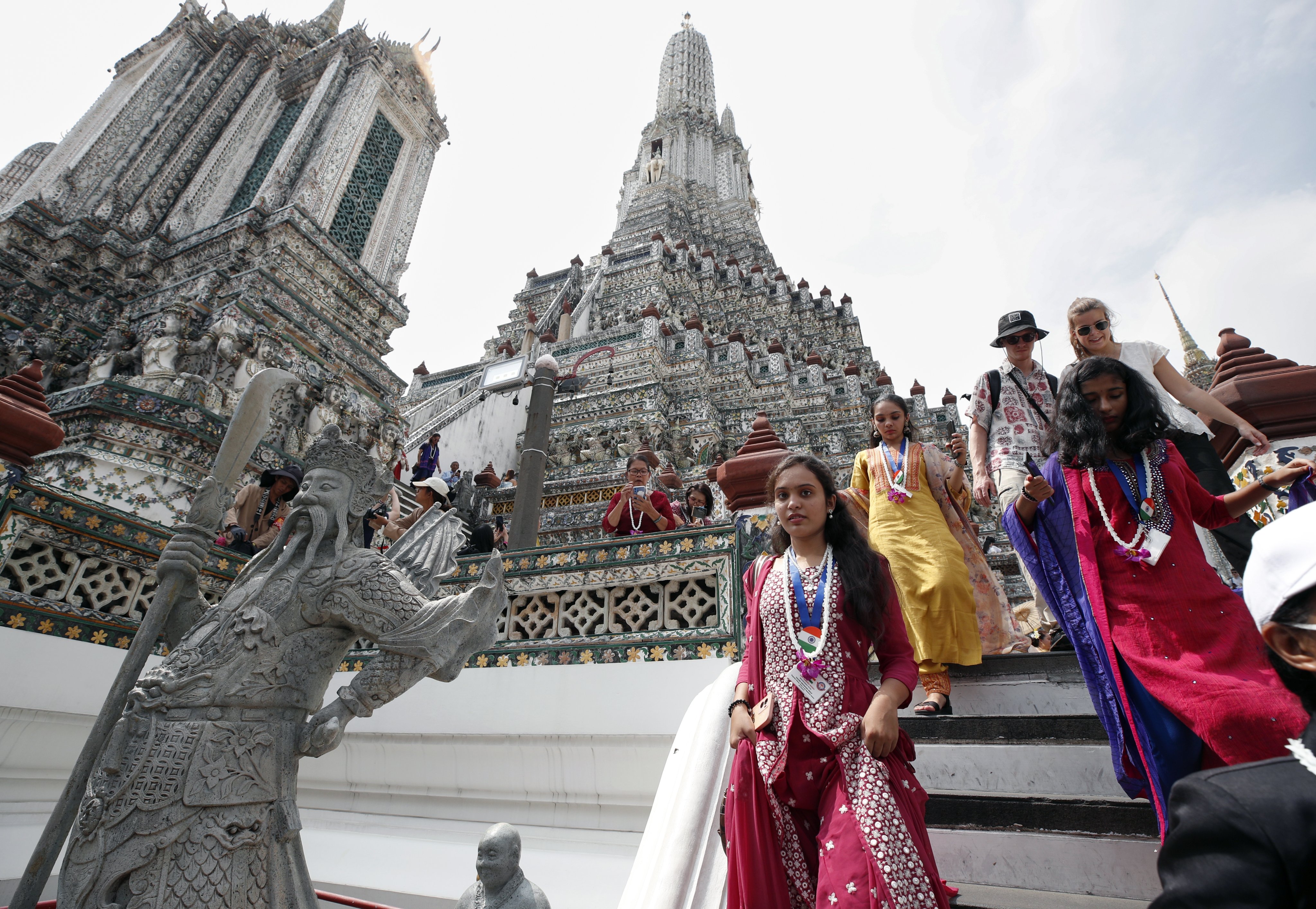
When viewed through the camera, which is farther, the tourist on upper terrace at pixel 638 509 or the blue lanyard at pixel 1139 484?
the tourist on upper terrace at pixel 638 509

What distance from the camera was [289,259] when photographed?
9.45m

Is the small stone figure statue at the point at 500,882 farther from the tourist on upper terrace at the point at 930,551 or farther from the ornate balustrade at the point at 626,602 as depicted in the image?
the tourist on upper terrace at the point at 930,551

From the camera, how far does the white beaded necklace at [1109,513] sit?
6.46 feet

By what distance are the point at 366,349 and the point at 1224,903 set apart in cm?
1099

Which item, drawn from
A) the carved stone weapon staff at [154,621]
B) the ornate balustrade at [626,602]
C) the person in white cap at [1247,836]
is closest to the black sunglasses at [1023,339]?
the ornate balustrade at [626,602]

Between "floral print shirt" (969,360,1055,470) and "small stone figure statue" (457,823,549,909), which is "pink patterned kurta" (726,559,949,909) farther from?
"floral print shirt" (969,360,1055,470)

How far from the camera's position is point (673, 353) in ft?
54.1

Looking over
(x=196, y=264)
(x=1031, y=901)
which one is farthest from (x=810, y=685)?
(x=196, y=264)

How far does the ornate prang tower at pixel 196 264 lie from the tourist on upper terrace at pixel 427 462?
21.5 inches

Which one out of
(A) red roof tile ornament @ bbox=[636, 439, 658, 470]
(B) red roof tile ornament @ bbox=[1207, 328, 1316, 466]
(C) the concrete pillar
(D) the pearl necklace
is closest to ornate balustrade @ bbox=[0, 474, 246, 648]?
(C) the concrete pillar

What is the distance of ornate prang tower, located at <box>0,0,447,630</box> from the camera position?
6.08 m

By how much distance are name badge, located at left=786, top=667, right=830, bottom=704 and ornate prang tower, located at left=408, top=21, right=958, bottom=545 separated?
518 centimetres

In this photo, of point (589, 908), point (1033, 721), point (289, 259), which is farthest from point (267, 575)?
point (289, 259)

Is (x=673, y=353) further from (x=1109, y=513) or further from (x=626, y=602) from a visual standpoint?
(x=1109, y=513)
